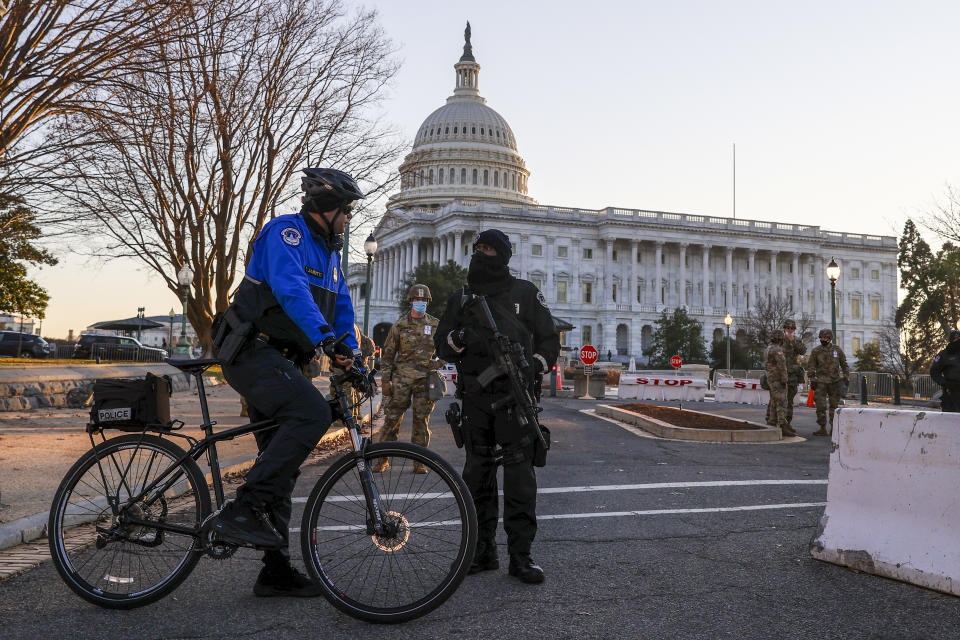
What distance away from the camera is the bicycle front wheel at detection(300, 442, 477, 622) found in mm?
3828

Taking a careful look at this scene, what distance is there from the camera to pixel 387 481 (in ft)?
13.1

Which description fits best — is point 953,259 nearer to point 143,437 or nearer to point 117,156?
point 117,156

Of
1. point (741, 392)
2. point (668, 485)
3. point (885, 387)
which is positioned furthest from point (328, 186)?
point (885, 387)

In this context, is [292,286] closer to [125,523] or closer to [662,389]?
[125,523]

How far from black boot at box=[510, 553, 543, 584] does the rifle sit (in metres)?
0.54

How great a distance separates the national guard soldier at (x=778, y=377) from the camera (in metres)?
15.3

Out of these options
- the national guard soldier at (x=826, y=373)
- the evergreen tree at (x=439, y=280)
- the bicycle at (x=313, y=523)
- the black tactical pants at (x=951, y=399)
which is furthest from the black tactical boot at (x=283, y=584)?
the evergreen tree at (x=439, y=280)

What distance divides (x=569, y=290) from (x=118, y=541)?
99.0m

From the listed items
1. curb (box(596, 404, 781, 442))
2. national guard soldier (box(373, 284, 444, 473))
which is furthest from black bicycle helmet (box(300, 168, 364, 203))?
curb (box(596, 404, 781, 442))

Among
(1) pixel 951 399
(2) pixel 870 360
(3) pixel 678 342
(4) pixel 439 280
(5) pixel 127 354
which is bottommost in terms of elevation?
(1) pixel 951 399

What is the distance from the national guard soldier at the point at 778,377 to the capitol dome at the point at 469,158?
9817 centimetres

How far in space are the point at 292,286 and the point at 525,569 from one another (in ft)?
6.43

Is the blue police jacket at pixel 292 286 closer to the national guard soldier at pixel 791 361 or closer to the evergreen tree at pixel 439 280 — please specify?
the national guard soldier at pixel 791 361

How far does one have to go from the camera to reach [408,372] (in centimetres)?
955
